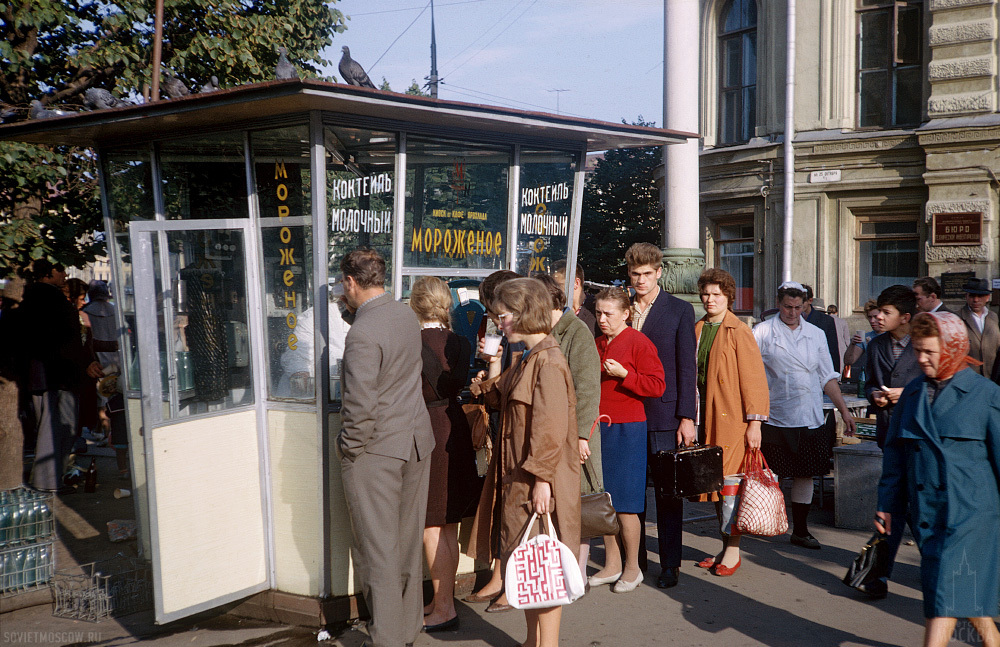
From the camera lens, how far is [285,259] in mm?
4641

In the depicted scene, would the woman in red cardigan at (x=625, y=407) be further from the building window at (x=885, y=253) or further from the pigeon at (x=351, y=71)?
the building window at (x=885, y=253)

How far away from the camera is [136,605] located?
4.91 meters

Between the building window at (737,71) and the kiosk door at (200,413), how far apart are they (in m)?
13.6

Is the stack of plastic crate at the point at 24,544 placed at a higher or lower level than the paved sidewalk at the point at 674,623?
higher

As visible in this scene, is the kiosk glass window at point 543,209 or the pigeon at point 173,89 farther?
the kiosk glass window at point 543,209

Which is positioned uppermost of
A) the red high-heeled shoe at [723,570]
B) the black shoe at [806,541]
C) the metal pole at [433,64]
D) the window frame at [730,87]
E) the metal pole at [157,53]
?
the metal pole at [433,64]

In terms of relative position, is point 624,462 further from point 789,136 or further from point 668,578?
point 789,136

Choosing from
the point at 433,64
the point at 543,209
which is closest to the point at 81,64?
the point at 543,209

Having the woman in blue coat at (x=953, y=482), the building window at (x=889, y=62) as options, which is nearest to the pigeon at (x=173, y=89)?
the woman in blue coat at (x=953, y=482)

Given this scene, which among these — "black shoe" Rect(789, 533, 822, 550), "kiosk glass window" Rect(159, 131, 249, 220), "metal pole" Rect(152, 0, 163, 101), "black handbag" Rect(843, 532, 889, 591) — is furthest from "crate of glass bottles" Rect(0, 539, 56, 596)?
"black shoe" Rect(789, 533, 822, 550)

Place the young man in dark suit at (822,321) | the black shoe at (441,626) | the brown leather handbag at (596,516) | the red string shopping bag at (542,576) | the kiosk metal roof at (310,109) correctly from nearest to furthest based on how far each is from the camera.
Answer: the red string shopping bag at (542,576)
the kiosk metal roof at (310,109)
the brown leather handbag at (596,516)
the black shoe at (441,626)
the young man in dark suit at (822,321)

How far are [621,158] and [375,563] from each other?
26.6 metres

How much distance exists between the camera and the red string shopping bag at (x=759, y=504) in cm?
487

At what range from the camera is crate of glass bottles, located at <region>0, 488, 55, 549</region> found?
197 inches
